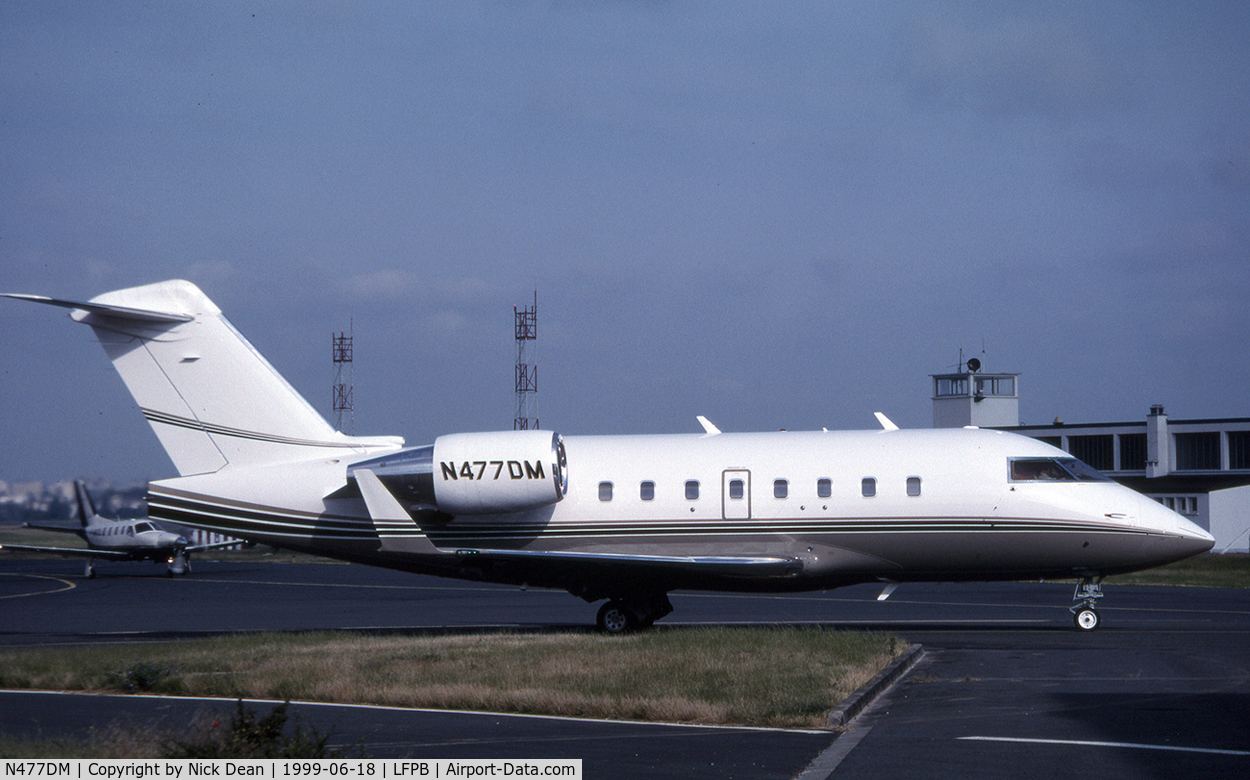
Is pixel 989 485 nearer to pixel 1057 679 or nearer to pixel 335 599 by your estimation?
pixel 1057 679

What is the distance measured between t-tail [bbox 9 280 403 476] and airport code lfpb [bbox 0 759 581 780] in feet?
47.1

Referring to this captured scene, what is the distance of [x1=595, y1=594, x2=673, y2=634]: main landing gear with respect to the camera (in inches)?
845

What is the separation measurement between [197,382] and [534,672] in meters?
10.5

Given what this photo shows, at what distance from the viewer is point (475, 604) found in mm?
31656

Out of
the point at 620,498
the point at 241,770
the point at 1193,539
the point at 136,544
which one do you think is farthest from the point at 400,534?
the point at 136,544

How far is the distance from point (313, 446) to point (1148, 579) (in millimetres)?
29035

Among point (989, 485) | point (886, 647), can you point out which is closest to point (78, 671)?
point (886, 647)

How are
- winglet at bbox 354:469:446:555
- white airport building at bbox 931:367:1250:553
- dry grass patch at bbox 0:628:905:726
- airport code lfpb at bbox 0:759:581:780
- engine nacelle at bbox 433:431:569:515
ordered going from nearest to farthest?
airport code lfpb at bbox 0:759:581:780
dry grass patch at bbox 0:628:905:726
engine nacelle at bbox 433:431:569:515
winglet at bbox 354:469:446:555
white airport building at bbox 931:367:1250:553

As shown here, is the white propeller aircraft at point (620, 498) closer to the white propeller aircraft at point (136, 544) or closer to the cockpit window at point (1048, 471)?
the cockpit window at point (1048, 471)

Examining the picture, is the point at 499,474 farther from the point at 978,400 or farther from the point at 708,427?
the point at 978,400

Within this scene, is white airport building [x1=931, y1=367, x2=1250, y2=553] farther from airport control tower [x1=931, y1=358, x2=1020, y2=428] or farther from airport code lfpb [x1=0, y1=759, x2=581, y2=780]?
airport code lfpb [x1=0, y1=759, x2=581, y2=780]

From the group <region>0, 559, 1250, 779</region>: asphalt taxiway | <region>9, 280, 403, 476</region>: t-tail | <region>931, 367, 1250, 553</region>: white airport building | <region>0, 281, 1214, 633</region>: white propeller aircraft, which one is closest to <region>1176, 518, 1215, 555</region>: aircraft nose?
<region>0, 281, 1214, 633</region>: white propeller aircraft

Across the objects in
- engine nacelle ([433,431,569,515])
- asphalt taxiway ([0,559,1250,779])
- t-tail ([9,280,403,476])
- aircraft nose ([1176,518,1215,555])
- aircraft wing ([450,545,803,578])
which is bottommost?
asphalt taxiway ([0,559,1250,779])

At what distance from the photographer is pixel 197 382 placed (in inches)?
864
